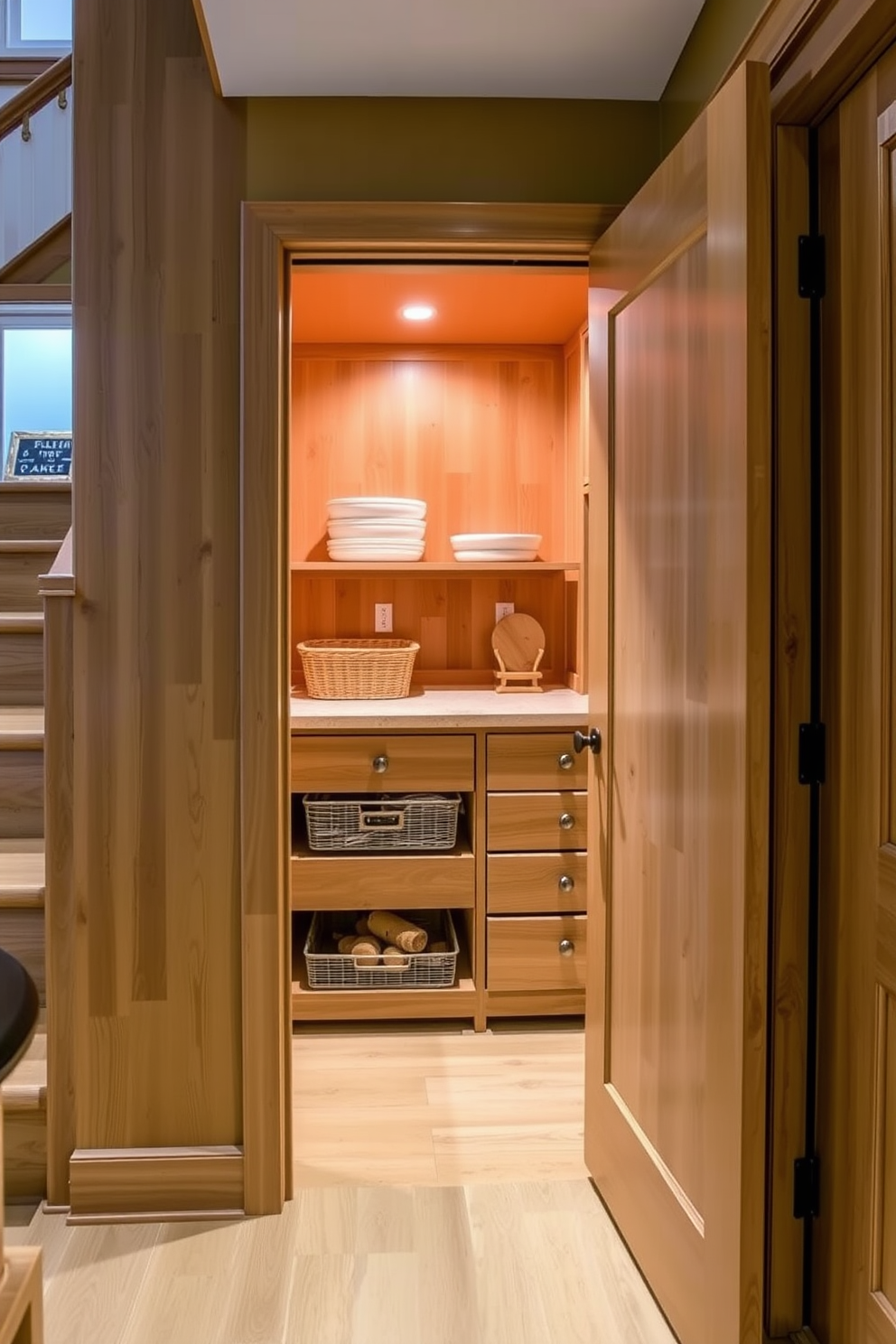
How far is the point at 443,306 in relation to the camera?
335 centimetres

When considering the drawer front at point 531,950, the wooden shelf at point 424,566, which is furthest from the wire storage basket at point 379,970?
the wooden shelf at point 424,566

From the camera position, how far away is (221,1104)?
2217mm

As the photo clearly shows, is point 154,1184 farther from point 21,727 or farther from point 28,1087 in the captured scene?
point 21,727

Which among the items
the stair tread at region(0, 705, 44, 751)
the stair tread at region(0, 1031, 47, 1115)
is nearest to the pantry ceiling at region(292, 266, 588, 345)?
the stair tread at region(0, 705, 44, 751)

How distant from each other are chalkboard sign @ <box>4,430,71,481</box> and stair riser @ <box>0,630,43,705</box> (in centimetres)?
240

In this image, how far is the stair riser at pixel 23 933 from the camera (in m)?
2.27

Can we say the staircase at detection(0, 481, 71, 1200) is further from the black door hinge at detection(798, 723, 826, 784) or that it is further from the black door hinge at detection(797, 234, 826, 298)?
the black door hinge at detection(797, 234, 826, 298)

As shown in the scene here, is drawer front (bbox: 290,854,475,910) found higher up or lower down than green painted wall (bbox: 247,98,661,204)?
lower down

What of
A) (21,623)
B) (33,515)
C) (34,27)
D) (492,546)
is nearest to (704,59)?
(492,546)

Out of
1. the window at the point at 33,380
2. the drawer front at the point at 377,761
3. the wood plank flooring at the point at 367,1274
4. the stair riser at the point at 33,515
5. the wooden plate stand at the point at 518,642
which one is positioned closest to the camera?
the wood plank flooring at the point at 367,1274

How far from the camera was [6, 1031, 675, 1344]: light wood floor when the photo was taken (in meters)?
1.85

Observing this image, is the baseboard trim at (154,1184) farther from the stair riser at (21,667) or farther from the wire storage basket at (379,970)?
the stair riser at (21,667)

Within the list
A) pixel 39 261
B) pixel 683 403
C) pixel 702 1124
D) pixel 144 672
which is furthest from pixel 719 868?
pixel 39 261

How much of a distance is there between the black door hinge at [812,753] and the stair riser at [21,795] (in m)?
1.72
